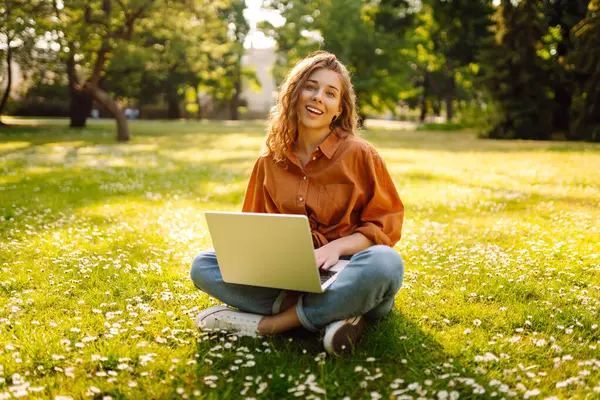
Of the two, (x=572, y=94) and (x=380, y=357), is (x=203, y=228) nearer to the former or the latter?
(x=380, y=357)

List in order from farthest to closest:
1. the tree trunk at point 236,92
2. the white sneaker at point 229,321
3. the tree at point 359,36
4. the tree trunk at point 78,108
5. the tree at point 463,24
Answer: the tree trunk at point 236,92, the tree at point 359,36, the tree trunk at point 78,108, the tree at point 463,24, the white sneaker at point 229,321

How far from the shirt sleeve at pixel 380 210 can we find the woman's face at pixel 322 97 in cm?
46

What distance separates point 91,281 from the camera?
495 cm

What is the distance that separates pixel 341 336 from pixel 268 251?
70 cm

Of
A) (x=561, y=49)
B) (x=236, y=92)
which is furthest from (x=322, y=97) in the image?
(x=236, y=92)

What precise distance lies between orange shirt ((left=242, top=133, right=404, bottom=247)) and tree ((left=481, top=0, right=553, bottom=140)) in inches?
877

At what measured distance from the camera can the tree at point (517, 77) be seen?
23562 millimetres

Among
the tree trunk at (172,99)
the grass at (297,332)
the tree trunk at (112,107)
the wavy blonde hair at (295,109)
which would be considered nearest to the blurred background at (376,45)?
the tree trunk at (112,107)

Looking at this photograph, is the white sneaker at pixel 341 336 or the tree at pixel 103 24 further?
the tree at pixel 103 24

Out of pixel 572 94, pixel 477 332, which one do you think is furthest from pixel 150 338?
pixel 572 94

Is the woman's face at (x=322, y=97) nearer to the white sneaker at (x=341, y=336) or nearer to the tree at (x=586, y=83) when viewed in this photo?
the white sneaker at (x=341, y=336)

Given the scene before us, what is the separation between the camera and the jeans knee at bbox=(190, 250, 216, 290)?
13.0 ft

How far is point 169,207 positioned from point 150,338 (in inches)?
205

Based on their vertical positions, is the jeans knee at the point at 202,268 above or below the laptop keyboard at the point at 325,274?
below
